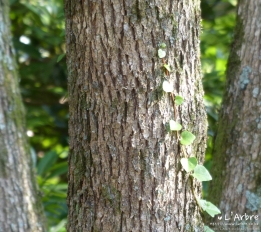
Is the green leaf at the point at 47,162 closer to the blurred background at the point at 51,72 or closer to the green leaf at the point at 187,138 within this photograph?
the blurred background at the point at 51,72

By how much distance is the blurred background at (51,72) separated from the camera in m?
3.35

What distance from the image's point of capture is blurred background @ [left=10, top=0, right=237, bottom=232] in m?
3.35

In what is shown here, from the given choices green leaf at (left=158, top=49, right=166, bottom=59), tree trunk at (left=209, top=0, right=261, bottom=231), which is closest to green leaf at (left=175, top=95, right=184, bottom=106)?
green leaf at (left=158, top=49, right=166, bottom=59)

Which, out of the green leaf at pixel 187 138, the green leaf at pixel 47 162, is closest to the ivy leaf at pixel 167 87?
the green leaf at pixel 187 138

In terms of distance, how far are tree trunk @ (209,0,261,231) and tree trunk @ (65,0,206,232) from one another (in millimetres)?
593

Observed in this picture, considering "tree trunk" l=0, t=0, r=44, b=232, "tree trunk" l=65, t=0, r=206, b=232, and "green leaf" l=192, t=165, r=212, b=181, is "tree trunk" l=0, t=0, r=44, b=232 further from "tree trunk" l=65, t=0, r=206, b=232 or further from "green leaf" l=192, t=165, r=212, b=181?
"green leaf" l=192, t=165, r=212, b=181

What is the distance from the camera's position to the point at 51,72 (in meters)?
3.83

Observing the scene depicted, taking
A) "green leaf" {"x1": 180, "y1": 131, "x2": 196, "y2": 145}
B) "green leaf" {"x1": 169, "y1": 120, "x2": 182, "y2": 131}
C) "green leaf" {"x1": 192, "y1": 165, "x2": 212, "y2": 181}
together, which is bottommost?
"green leaf" {"x1": 192, "y1": 165, "x2": 212, "y2": 181}

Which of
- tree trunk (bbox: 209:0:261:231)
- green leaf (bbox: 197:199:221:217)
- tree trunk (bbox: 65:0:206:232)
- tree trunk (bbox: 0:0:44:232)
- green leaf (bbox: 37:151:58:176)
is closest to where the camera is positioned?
tree trunk (bbox: 65:0:206:232)

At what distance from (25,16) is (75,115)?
8.89ft

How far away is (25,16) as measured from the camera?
3898 millimetres

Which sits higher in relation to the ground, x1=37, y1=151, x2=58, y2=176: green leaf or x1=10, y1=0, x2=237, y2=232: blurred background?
x1=10, y1=0, x2=237, y2=232: blurred background

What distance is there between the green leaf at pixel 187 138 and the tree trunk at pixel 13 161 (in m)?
1.13

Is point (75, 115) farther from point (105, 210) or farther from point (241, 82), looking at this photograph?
point (241, 82)
